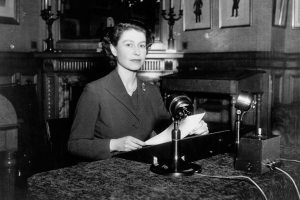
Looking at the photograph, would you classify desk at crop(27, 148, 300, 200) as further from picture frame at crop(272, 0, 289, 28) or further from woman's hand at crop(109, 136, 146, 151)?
picture frame at crop(272, 0, 289, 28)

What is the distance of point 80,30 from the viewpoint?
227 inches

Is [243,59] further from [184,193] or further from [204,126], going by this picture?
[184,193]

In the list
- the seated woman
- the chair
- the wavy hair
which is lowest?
the chair

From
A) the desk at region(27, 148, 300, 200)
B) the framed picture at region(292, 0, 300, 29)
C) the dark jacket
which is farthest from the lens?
the framed picture at region(292, 0, 300, 29)

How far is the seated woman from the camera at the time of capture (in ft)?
7.23

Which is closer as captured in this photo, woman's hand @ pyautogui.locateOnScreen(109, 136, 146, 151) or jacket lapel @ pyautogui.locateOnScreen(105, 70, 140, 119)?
woman's hand @ pyautogui.locateOnScreen(109, 136, 146, 151)

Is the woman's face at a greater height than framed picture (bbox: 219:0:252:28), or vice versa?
framed picture (bbox: 219:0:252:28)

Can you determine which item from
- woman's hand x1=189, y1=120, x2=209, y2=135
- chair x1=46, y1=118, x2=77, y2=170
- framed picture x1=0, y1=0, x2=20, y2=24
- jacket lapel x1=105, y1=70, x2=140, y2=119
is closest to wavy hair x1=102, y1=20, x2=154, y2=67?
jacket lapel x1=105, y1=70, x2=140, y2=119

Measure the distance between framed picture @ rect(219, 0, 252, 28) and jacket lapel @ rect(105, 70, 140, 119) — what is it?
3.19 m

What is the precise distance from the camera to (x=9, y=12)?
522 cm

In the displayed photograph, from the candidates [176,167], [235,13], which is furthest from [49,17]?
[176,167]

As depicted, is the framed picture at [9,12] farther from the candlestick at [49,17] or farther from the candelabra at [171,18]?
the candelabra at [171,18]

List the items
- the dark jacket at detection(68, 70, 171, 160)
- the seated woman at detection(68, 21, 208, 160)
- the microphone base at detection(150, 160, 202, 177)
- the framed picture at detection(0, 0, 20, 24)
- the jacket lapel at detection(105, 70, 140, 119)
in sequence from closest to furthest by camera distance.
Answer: the microphone base at detection(150, 160, 202, 177), the dark jacket at detection(68, 70, 171, 160), the seated woman at detection(68, 21, 208, 160), the jacket lapel at detection(105, 70, 140, 119), the framed picture at detection(0, 0, 20, 24)

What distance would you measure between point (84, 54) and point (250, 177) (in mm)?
4349
